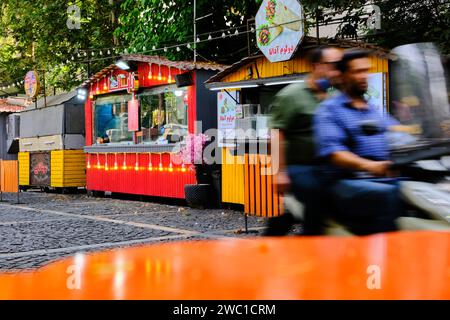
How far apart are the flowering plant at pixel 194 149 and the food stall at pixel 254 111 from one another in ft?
1.84

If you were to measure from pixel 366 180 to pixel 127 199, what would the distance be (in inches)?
599

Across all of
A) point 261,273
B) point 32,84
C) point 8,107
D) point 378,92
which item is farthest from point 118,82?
point 261,273

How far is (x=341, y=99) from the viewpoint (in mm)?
3533

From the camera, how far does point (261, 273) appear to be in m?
1.54

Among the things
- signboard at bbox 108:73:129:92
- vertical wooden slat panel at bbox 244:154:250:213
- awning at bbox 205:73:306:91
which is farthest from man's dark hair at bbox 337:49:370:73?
signboard at bbox 108:73:129:92

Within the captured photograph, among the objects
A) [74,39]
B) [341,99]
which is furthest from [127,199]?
[341,99]

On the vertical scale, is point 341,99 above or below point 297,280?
above

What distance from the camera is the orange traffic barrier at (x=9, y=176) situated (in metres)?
17.2

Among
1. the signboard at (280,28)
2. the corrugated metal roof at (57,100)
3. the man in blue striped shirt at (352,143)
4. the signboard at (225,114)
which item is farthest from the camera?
the corrugated metal roof at (57,100)

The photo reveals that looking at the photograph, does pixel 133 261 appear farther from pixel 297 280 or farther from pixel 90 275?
pixel 297 280

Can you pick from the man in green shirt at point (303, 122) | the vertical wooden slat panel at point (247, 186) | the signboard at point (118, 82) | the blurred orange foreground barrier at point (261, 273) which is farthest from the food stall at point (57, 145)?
the blurred orange foreground barrier at point (261, 273)

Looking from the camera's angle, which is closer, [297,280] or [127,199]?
[297,280]

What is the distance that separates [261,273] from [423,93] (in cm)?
318

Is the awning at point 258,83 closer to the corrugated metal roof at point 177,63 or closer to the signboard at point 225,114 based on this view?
the signboard at point 225,114
